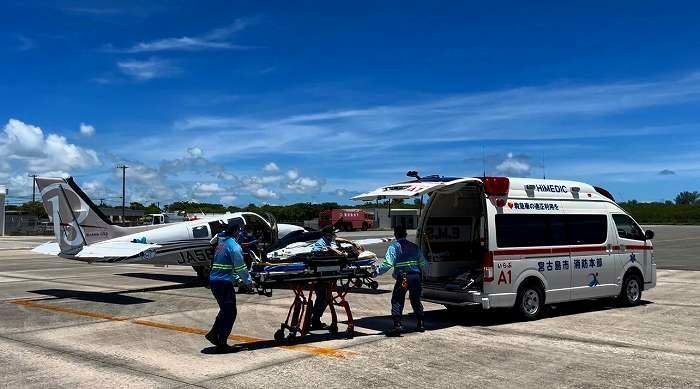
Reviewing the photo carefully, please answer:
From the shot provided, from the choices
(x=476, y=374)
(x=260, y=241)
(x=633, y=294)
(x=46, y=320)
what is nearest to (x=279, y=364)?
(x=476, y=374)


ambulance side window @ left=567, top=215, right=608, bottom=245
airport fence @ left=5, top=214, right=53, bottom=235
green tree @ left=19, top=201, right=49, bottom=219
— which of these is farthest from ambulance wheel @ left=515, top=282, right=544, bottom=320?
green tree @ left=19, top=201, right=49, bottom=219

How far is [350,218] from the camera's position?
75125 millimetres

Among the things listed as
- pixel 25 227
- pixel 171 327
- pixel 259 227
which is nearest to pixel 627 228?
pixel 171 327

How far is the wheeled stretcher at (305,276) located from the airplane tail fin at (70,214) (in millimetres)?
9724

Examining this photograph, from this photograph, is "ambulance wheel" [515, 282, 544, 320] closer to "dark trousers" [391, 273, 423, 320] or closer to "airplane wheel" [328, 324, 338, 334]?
"dark trousers" [391, 273, 423, 320]

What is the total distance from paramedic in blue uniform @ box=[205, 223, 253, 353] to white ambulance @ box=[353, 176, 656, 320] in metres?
3.03

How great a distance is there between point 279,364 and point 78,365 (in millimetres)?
2584

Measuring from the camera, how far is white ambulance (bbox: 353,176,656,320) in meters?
10.5

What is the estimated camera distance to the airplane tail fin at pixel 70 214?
16.7m

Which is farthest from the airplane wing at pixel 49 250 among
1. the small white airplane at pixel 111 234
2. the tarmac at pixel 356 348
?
the tarmac at pixel 356 348

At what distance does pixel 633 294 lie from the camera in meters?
12.8

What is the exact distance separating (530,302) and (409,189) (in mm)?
3119

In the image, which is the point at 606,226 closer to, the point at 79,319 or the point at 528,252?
the point at 528,252

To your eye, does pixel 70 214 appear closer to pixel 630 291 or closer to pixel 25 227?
pixel 630 291
